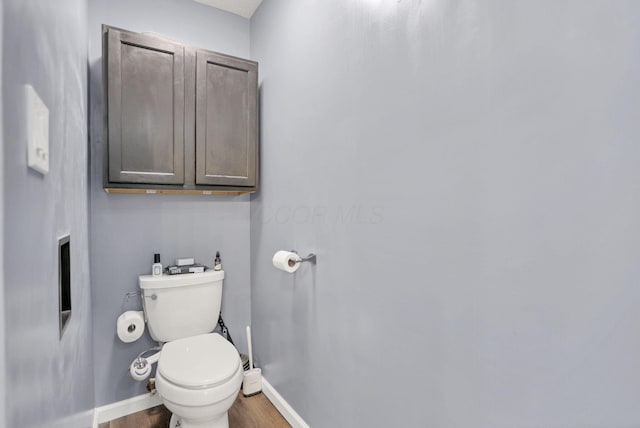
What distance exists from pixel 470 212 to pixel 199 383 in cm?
135

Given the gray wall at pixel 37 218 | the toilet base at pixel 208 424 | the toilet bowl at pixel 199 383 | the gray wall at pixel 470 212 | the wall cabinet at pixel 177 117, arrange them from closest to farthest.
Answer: the gray wall at pixel 37 218, the gray wall at pixel 470 212, the toilet bowl at pixel 199 383, the toilet base at pixel 208 424, the wall cabinet at pixel 177 117

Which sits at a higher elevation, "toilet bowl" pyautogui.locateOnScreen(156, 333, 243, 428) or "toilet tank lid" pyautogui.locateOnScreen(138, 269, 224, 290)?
"toilet tank lid" pyautogui.locateOnScreen(138, 269, 224, 290)

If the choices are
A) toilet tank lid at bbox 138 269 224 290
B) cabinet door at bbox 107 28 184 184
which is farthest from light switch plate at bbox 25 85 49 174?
toilet tank lid at bbox 138 269 224 290

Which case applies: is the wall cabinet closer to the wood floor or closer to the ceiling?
the ceiling

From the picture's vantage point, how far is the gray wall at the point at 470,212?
2.18 feet

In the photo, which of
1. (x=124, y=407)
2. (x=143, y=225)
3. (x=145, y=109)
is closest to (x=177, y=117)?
(x=145, y=109)

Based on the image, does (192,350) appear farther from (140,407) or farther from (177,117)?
(177,117)

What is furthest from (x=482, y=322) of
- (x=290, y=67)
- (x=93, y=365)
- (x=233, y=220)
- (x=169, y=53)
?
(x=93, y=365)

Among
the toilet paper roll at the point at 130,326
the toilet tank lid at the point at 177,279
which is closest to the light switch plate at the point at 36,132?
the toilet tank lid at the point at 177,279

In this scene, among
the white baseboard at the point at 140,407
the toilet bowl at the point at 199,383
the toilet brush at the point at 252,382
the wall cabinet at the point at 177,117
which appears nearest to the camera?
the toilet bowl at the point at 199,383

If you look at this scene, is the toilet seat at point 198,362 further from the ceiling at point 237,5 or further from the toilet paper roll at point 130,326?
the ceiling at point 237,5

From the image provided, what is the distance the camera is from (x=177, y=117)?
1.81 meters

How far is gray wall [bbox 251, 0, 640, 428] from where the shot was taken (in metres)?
0.66

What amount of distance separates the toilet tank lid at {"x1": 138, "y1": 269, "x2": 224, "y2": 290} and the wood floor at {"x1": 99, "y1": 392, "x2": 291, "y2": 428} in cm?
80
